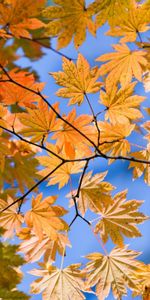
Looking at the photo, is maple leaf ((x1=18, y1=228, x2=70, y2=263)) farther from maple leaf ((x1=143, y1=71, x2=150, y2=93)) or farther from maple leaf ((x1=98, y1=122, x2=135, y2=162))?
maple leaf ((x1=143, y1=71, x2=150, y2=93))

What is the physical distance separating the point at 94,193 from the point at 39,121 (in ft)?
0.80

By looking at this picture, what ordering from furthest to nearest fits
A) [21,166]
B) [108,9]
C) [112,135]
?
1. [21,166]
2. [112,135]
3. [108,9]

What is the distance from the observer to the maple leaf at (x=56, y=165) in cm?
110

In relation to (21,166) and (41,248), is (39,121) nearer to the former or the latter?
(41,248)

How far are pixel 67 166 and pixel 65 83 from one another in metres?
0.26

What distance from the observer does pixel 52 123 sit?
3.31ft

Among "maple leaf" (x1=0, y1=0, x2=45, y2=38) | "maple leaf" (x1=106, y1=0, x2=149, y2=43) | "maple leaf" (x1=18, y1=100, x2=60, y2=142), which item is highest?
"maple leaf" (x1=0, y1=0, x2=45, y2=38)

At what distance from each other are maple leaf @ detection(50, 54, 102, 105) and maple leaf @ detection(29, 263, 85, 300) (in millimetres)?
456

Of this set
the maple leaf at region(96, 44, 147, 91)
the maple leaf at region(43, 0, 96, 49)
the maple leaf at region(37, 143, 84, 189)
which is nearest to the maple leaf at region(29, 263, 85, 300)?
the maple leaf at region(37, 143, 84, 189)

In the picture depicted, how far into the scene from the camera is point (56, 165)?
1109 mm

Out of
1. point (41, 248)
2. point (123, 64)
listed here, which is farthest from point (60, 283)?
point (123, 64)

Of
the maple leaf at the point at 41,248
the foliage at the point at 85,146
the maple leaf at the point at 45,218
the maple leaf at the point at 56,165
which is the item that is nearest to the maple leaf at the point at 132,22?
the foliage at the point at 85,146

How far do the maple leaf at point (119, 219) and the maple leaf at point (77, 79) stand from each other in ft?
0.94

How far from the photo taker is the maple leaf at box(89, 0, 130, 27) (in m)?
0.93
